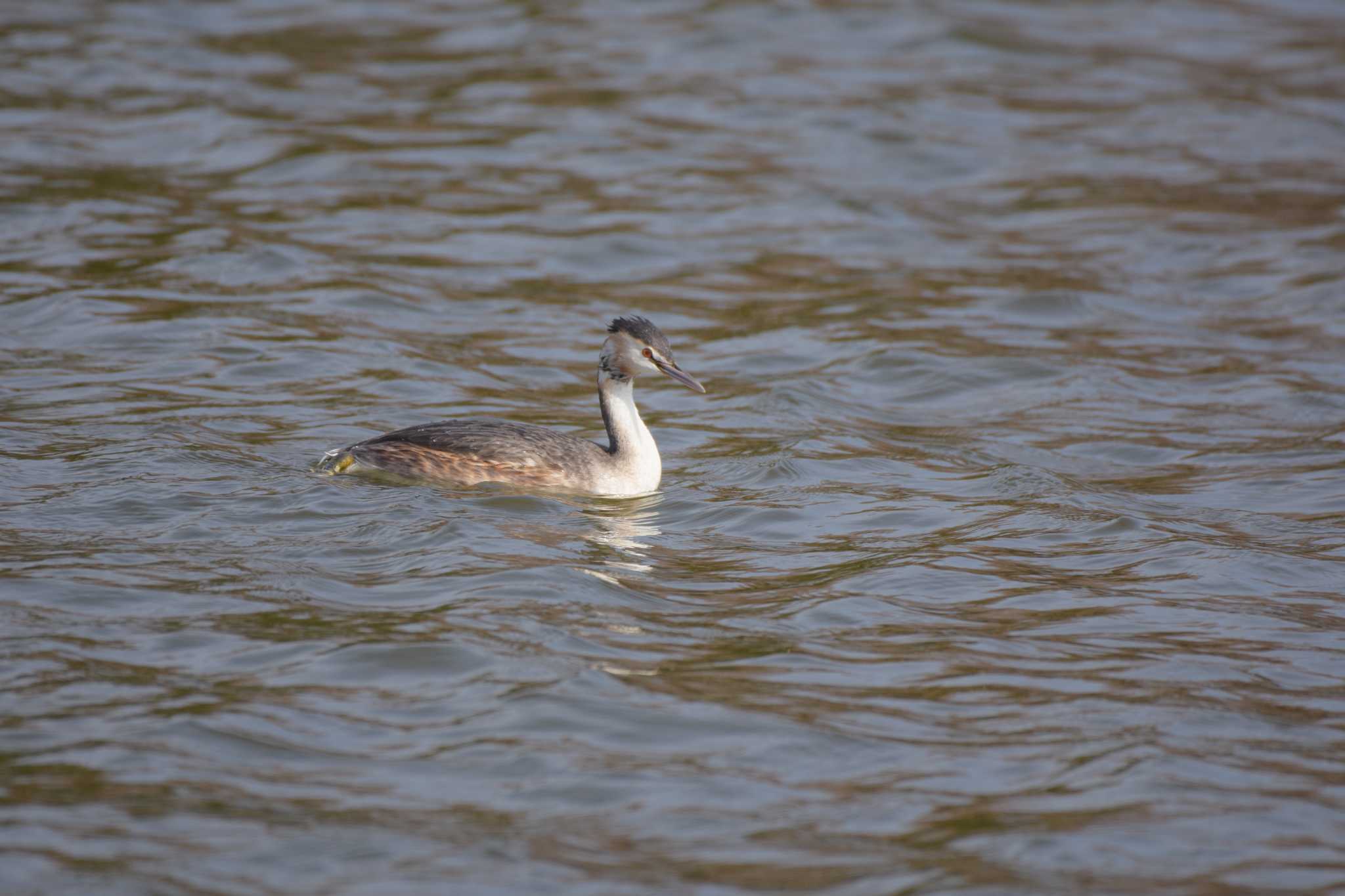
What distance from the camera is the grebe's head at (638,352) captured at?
10.5m

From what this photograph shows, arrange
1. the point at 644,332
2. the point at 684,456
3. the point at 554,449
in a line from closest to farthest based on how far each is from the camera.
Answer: the point at 554,449
the point at 644,332
the point at 684,456

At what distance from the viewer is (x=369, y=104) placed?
66.1 ft

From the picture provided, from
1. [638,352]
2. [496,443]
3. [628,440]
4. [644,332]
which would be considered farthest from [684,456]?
[496,443]

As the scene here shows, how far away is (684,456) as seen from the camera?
11.8 meters

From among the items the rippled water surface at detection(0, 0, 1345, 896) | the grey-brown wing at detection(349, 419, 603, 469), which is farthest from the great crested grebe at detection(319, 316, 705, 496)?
the rippled water surface at detection(0, 0, 1345, 896)

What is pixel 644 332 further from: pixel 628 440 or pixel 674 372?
pixel 628 440

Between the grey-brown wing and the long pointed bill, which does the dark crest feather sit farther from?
the grey-brown wing

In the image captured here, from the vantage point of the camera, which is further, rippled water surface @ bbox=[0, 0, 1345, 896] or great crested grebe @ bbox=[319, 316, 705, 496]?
great crested grebe @ bbox=[319, 316, 705, 496]

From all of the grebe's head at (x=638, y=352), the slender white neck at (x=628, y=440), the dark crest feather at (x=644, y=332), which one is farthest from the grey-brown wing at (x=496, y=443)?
the dark crest feather at (x=644, y=332)

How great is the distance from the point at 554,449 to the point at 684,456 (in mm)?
1678

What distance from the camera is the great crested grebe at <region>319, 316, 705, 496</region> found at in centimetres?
1005

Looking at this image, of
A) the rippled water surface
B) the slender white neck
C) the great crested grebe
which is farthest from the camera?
the slender white neck

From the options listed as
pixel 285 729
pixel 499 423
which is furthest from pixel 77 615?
pixel 499 423

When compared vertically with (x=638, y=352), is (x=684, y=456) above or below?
below
